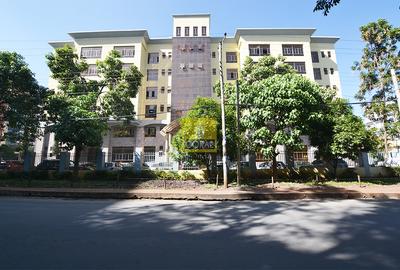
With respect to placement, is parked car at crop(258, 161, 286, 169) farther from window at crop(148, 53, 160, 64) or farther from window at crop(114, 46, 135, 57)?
window at crop(114, 46, 135, 57)

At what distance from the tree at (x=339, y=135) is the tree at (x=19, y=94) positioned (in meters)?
20.8

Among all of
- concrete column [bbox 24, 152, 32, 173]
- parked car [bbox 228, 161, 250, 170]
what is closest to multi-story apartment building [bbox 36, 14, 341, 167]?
concrete column [bbox 24, 152, 32, 173]

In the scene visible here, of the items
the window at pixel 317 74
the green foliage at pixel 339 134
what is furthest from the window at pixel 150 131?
the window at pixel 317 74

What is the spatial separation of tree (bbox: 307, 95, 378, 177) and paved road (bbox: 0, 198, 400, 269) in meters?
9.35

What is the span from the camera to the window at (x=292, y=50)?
38781mm

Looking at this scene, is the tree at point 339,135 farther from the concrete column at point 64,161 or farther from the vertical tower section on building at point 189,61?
the vertical tower section on building at point 189,61

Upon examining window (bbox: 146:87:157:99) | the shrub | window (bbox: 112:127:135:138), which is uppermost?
window (bbox: 146:87:157:99)

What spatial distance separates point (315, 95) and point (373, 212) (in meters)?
11.0

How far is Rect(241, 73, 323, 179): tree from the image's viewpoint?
627 inches

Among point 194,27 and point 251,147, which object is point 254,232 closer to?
point 251,147

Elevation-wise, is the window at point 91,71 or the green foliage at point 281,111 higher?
the window at point 91,71

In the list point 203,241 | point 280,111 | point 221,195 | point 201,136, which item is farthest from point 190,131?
point 203,241

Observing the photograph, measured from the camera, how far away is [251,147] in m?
17.6

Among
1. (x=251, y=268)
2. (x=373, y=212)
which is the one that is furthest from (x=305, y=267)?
(x=373, y=212)
